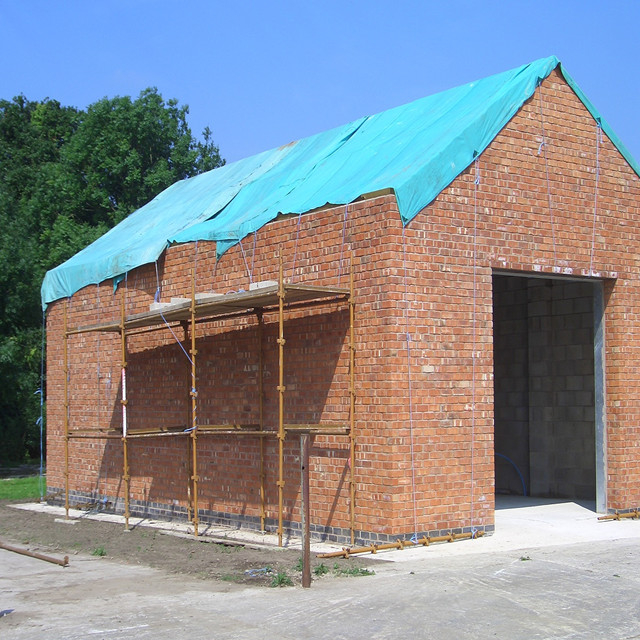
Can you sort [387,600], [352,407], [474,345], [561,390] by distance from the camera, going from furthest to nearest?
[561,390] < [474,345] < [352,407] < [387,600]

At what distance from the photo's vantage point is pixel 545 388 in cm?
1608

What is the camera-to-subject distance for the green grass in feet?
67.9

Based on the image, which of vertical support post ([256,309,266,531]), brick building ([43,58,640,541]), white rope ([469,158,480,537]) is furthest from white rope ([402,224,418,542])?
vertical support post ([256,309,266,531])

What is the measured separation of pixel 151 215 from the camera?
19359 millimetres

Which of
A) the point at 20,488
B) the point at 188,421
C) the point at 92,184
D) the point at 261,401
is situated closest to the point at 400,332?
the point at 261,401

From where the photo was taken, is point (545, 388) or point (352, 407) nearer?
point (352, 407)

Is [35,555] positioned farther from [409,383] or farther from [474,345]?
[474,345]

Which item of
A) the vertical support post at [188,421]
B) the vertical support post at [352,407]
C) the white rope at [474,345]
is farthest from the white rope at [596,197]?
the vertical support post at [188,421]

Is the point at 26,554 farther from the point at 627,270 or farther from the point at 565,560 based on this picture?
the point at 627,270

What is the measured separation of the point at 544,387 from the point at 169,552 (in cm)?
729

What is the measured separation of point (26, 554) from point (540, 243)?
312 inches

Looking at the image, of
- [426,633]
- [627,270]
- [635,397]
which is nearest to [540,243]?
[627,270]

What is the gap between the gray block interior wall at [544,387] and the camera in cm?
1535

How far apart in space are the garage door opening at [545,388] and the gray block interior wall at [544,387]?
0.02 m
